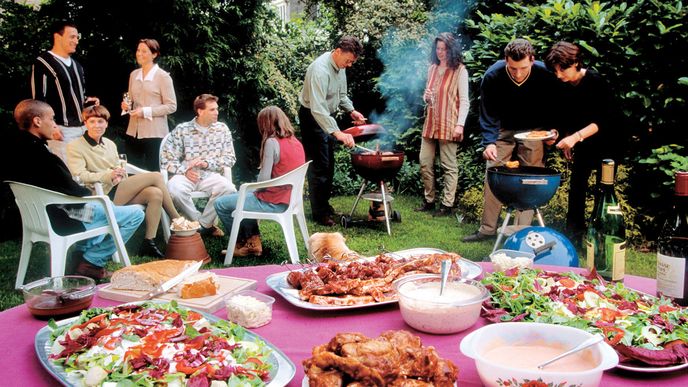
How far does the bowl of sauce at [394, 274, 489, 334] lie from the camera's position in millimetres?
1656

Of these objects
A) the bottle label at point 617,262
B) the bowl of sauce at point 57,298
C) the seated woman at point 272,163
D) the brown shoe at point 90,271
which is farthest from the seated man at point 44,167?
the bottle label at point 617,262

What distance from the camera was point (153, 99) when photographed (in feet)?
22.7

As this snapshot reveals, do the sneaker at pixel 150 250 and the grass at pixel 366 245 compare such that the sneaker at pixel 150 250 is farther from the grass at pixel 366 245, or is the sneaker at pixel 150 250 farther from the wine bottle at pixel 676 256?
the wine bottle at pixel 676 256

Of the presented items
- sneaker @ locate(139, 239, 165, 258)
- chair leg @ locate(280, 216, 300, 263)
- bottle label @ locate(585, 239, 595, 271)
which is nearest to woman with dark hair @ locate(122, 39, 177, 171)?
sneaker @ locate(139, 239, 165, 258)

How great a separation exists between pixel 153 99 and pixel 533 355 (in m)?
6.37

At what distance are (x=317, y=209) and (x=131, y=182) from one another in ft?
8.56

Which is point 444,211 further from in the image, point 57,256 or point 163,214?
point 57,256

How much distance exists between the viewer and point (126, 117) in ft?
29.0

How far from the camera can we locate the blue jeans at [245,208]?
18.2ft

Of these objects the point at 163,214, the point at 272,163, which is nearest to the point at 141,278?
the point at 272,163

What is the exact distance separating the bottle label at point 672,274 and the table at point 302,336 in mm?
193

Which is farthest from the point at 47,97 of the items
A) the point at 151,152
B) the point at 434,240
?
the point at 434,240

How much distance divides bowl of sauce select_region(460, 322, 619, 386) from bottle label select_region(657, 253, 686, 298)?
2.09 feet

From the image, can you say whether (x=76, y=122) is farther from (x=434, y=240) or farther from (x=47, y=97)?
(x=434, y=240)
